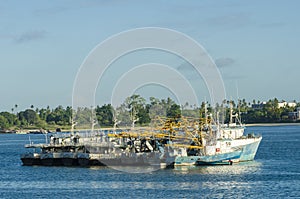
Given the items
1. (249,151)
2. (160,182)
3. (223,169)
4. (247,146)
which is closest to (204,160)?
(223,169)

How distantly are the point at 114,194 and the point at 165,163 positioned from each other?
2725 cm

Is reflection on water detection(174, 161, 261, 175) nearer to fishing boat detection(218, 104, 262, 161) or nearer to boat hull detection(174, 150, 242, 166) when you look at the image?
boat hull detection(174, 150, 242, 166)

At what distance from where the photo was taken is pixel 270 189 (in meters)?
74.9

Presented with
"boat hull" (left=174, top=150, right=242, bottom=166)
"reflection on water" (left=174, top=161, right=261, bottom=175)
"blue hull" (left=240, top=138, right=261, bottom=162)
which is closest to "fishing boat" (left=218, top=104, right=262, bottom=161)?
"blue hull" (left=240, top=138, right=261, bottom=162)

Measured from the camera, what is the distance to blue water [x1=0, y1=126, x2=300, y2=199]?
7344 cm

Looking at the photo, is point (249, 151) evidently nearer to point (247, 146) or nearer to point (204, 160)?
point (247, 146)

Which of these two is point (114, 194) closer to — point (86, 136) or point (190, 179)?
point (190, 179)

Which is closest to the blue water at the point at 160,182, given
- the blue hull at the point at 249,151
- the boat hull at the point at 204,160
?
the blue hull at the point at 249,151

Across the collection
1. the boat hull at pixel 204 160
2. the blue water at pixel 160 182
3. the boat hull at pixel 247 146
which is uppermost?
the boat hull at pixel 247 146

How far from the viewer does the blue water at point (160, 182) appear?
73.4 metres

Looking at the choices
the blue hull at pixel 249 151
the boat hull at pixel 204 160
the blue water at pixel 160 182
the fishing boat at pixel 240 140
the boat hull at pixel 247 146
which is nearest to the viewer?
the blue water at pixel 160 182

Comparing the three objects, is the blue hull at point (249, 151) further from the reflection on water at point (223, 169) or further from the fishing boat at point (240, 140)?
the reflection on water at point (223, 169)

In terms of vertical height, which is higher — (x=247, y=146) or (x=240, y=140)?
(x=240, y=140)

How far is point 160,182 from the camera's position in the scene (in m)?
82.6
